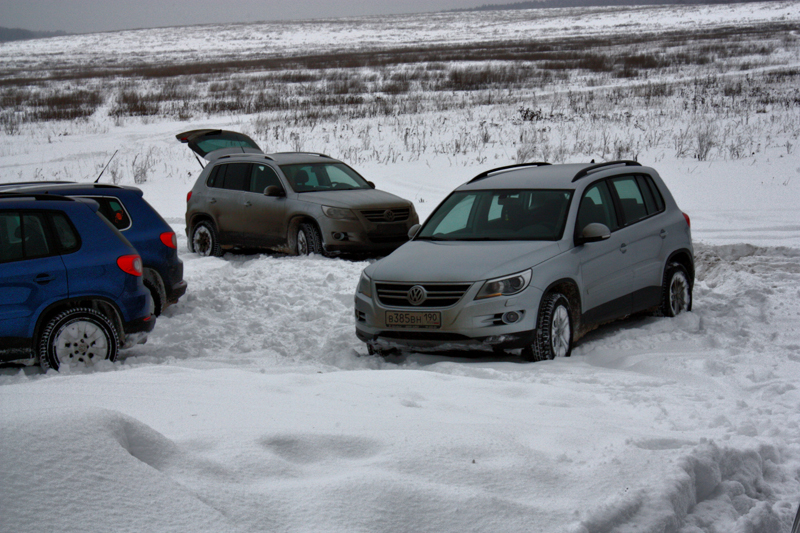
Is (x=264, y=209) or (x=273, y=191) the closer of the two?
(x=273, y=191)

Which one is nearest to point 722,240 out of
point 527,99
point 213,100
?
point 527,99

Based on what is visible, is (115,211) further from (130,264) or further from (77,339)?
(77,339)

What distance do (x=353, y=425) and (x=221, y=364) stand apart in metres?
3.39

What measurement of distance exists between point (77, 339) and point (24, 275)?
725 mm

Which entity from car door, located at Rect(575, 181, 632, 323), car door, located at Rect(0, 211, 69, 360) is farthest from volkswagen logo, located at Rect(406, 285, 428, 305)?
car door, located at Rect(0, 211, 69, 360)

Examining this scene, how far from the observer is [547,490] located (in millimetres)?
3822

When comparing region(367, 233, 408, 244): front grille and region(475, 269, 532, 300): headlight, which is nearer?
region(475, 269, 532, 300): headlight

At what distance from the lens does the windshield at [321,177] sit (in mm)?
13406

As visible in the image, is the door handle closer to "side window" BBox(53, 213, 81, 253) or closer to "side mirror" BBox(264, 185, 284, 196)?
"side window" BBox(53, 213, 81, 253)

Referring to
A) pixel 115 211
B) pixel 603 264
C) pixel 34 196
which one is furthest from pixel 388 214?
pixel 34 196

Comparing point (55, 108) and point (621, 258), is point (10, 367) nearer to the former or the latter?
point (621, 258)

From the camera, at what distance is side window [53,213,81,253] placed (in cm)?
744

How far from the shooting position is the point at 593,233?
24.9 feet

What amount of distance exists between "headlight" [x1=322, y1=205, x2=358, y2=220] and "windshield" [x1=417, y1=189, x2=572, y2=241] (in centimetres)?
403
